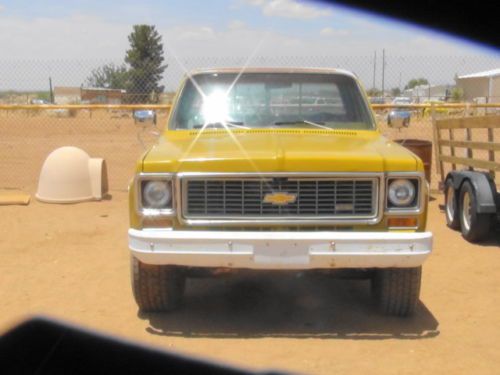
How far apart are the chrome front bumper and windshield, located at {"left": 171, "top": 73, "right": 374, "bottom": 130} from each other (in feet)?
4.94

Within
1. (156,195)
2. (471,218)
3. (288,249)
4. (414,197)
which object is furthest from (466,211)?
(156,195)

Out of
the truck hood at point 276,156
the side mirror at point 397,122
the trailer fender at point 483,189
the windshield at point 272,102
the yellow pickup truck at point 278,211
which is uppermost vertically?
the windshield at point 272,102

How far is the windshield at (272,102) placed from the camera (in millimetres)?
5613

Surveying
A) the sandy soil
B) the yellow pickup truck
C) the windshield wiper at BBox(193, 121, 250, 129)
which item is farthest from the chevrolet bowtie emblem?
the sandy soil

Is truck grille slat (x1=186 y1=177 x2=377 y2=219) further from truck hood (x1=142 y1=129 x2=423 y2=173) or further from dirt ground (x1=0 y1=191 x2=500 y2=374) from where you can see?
dirt ground (x1=0 y1=191 x2=500 y2=374)

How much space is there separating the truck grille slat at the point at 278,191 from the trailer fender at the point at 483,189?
3240mm

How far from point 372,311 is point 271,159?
163 centimetres

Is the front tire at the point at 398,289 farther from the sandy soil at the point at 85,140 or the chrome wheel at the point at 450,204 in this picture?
the chrome wheel at the point at 450,204

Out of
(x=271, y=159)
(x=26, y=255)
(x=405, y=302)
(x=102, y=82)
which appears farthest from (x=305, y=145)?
(x=102, y=82)

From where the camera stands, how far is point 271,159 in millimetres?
4363

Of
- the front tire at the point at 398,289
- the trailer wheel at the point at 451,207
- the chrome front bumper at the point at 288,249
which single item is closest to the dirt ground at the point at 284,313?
the front tire at the point at 398,289

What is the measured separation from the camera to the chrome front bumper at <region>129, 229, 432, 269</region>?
425 cm

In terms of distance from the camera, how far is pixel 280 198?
4398 mm

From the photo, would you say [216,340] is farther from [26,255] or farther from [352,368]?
[26,255]
